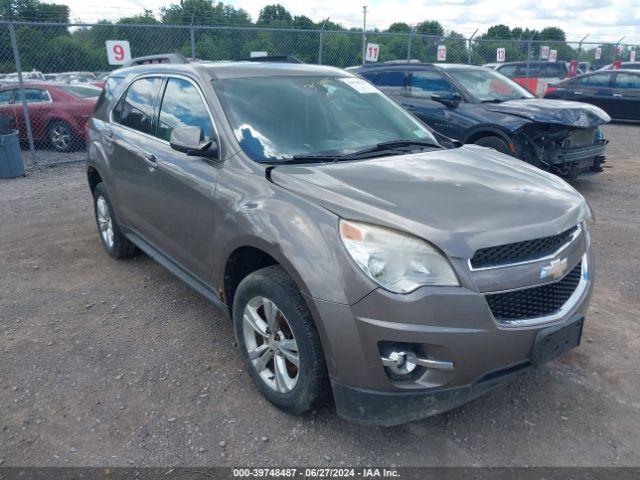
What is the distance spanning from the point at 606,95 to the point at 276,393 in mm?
15100

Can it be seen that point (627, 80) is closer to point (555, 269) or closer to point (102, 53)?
point (555, 269)

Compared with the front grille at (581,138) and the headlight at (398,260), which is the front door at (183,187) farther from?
the front grille at (581,138)

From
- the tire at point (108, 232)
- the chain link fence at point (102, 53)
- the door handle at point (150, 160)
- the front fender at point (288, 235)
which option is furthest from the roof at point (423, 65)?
the front fender at point (288, 235)

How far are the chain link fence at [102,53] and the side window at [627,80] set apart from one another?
4263 mm

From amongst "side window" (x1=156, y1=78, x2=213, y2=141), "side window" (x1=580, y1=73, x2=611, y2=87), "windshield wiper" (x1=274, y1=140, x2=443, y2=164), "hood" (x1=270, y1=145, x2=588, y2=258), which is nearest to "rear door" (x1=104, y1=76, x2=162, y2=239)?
"side window" (x1=156, y1=78, x2=213, y2=141)

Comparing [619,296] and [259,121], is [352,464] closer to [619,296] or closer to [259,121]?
[259,121]

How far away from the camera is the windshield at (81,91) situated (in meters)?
11.6

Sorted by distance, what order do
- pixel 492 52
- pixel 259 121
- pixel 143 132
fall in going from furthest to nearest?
1. pixel 492 52
2. pixel 143 132
3. pixel 259 121

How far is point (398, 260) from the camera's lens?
7.98ft

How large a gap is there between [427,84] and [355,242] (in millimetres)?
6872

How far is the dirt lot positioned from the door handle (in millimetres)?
1111

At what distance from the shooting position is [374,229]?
2.50m

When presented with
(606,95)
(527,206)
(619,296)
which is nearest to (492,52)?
(606,95)

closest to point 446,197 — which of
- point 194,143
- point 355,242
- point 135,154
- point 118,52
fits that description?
point 355,242
